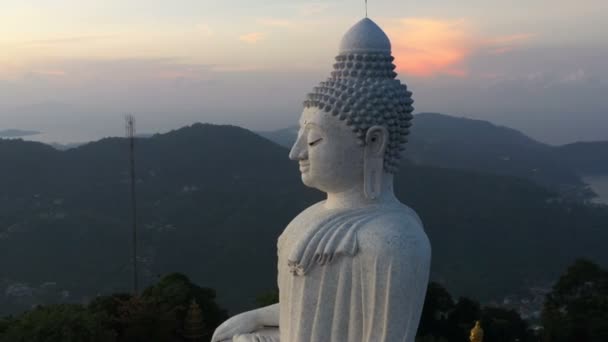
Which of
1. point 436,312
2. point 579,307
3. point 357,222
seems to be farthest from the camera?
point 436,312

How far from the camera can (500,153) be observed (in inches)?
2180

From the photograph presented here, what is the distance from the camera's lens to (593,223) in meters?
35.7

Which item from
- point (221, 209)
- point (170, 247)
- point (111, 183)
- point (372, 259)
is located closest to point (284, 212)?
point (221, 209)

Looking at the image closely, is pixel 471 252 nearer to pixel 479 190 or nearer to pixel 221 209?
pixel 479 190

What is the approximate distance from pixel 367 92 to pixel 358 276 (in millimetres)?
1202

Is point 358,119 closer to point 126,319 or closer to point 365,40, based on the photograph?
point 365,40

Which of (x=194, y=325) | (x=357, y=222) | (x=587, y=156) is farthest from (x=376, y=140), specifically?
(x=587, y=156)

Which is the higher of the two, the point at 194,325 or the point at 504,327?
the point at 194,325

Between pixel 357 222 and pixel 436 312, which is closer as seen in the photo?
pixel 357 222

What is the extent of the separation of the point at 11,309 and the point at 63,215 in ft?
32.1

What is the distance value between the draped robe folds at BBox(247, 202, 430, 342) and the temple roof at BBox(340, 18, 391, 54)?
1.08 m

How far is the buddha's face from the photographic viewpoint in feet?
14.0

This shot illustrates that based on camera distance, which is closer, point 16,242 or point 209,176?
point 16,242

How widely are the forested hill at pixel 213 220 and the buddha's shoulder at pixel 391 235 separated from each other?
21.1 meters
